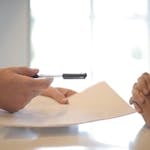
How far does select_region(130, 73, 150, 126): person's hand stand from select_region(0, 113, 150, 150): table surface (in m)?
0.02

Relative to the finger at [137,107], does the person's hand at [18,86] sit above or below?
above

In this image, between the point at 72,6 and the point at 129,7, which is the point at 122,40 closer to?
the point at 129,7

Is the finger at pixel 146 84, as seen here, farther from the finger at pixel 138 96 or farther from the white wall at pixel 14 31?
the white wall at pixel 14 31

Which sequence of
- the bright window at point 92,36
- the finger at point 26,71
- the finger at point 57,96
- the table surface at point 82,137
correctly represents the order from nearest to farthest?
the table surface at point 82,137 → the finger at point 26,71 → the finger at point 57,96 → the bright window at point 92,36

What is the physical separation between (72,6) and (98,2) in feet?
1.07

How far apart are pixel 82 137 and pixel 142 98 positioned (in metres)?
0.16

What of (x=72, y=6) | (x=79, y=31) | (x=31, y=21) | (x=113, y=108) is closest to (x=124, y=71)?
(x=79, y=31)

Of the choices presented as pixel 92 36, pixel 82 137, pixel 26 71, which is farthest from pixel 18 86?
pixel 92 36

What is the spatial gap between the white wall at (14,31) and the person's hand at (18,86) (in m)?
3.34

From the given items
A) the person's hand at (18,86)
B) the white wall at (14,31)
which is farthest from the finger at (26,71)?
the white wall at (14,31)

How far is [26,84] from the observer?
20.5 inches

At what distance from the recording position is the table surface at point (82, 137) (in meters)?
0.42

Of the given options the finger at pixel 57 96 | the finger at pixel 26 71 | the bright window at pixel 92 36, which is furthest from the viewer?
the bright window at pixel 92 36

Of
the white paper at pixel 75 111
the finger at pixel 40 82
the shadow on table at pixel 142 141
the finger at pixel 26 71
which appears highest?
the finger at pixel 26 71
